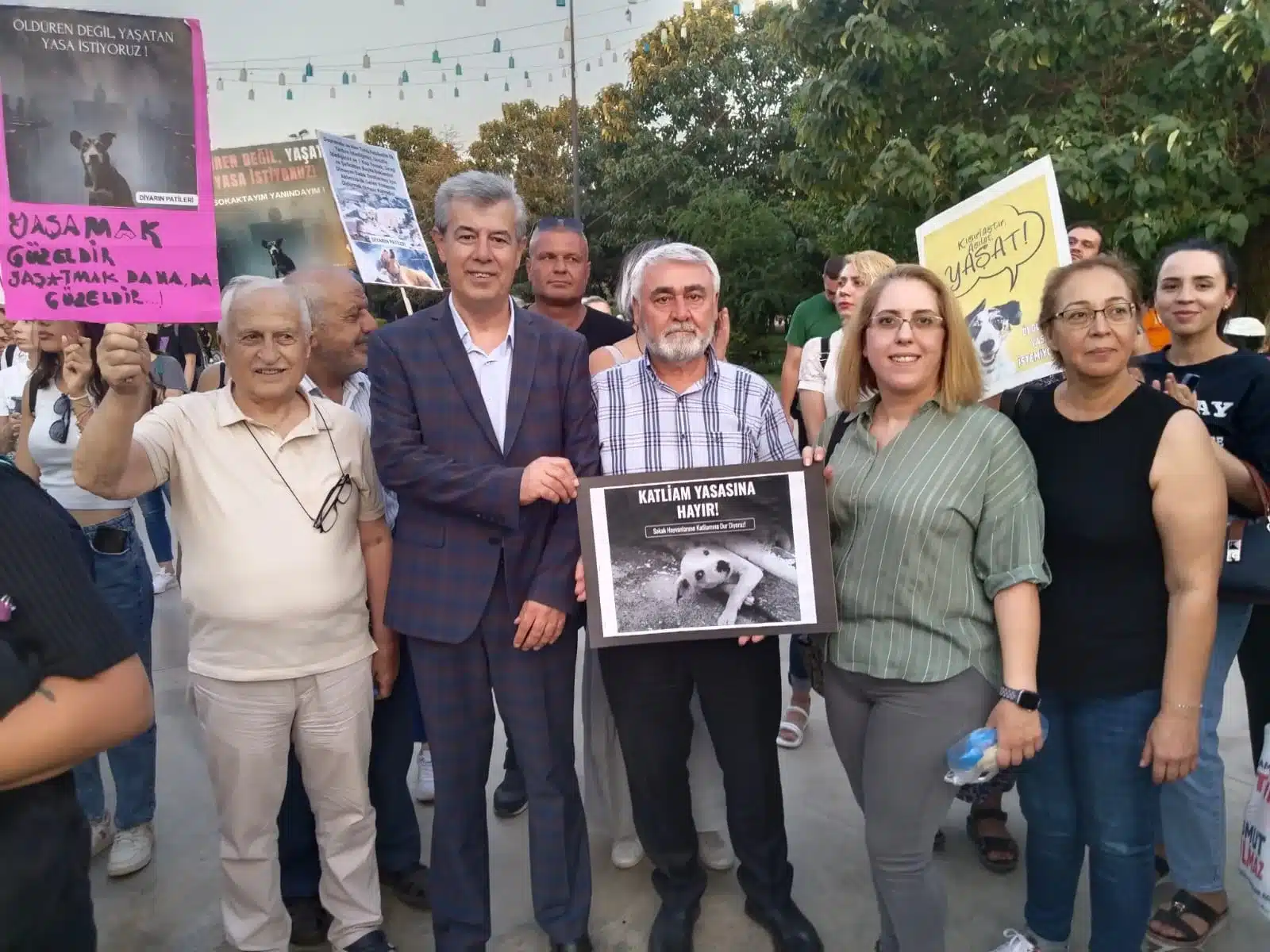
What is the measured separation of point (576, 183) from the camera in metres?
22.5

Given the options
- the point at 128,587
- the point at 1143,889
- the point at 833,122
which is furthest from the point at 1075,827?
the point at 833,122

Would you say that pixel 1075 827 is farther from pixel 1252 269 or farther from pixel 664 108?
pixel 664 108

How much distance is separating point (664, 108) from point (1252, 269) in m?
18.4

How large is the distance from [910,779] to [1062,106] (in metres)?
9.95

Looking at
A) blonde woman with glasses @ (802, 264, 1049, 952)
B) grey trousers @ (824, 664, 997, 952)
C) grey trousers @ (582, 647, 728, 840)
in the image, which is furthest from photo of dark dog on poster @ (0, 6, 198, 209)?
grey trousers @ (824, 664, 997, 952)

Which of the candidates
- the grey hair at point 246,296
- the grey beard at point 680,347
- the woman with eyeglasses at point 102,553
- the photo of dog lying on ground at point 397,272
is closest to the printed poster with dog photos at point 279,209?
the photo of dog lying on ground at point 397,272

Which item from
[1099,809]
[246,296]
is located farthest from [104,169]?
[1099,809]

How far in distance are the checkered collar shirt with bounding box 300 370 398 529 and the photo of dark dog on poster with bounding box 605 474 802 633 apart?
97 cm

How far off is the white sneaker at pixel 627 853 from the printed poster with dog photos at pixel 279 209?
312 inches

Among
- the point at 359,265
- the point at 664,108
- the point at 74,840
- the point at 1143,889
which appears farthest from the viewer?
the point at 664,108

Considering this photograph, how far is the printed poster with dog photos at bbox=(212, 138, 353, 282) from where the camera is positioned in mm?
9750

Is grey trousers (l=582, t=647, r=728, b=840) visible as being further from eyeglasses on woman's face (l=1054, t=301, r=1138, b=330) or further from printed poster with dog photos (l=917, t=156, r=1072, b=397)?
eyeglasses on woman's face (l=1054, t=301, r=1138, b=330)

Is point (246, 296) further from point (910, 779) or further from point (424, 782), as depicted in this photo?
point (424, 782)

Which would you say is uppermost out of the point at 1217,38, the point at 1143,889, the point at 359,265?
the point at 1217,38
